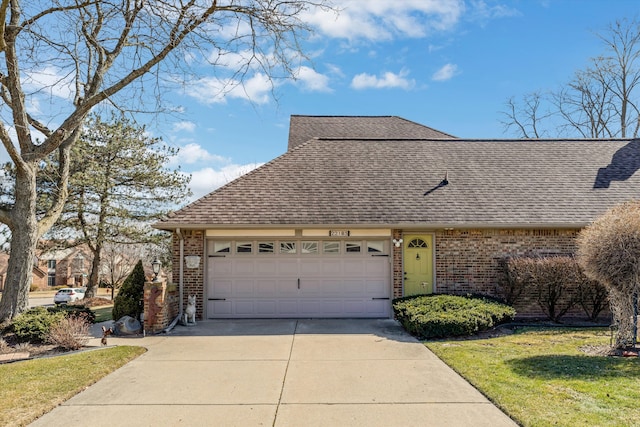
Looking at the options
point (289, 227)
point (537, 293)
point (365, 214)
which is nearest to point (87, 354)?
point (289, 227)

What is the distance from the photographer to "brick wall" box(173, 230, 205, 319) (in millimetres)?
11219

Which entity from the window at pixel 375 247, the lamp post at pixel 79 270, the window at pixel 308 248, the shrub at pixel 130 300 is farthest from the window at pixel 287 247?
the lamp post at pixel 79 270

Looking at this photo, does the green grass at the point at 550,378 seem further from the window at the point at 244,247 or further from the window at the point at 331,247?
the window at the point at 244,247

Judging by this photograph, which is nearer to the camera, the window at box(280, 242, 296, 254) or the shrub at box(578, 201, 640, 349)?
the shrub at box(578, 201, 640, 349)

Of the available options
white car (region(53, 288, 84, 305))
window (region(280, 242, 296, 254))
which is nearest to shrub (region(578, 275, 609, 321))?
window (region(280, 242, 296, 254))

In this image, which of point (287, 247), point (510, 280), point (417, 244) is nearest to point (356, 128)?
point (417, 244)

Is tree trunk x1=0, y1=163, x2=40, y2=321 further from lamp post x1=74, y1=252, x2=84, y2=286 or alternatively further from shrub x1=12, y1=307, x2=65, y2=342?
lamp post x1=74, y1=252, x2=84, y2=286

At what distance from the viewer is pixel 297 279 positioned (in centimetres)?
1148

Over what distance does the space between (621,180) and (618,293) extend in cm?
743

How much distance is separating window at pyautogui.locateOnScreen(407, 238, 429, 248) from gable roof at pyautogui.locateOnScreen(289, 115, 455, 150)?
8.82 metres

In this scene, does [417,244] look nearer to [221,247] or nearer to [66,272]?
[221,247]

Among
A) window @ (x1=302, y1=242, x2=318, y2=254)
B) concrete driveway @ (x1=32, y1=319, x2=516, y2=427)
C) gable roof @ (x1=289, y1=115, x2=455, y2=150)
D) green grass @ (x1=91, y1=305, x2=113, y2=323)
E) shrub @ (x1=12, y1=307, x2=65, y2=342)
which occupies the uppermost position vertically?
gable roof @ (x1=289, y1=115, x2=455, y2=150)

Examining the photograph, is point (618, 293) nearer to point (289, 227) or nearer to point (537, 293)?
point (537, 293)

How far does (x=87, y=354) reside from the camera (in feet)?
25.2
